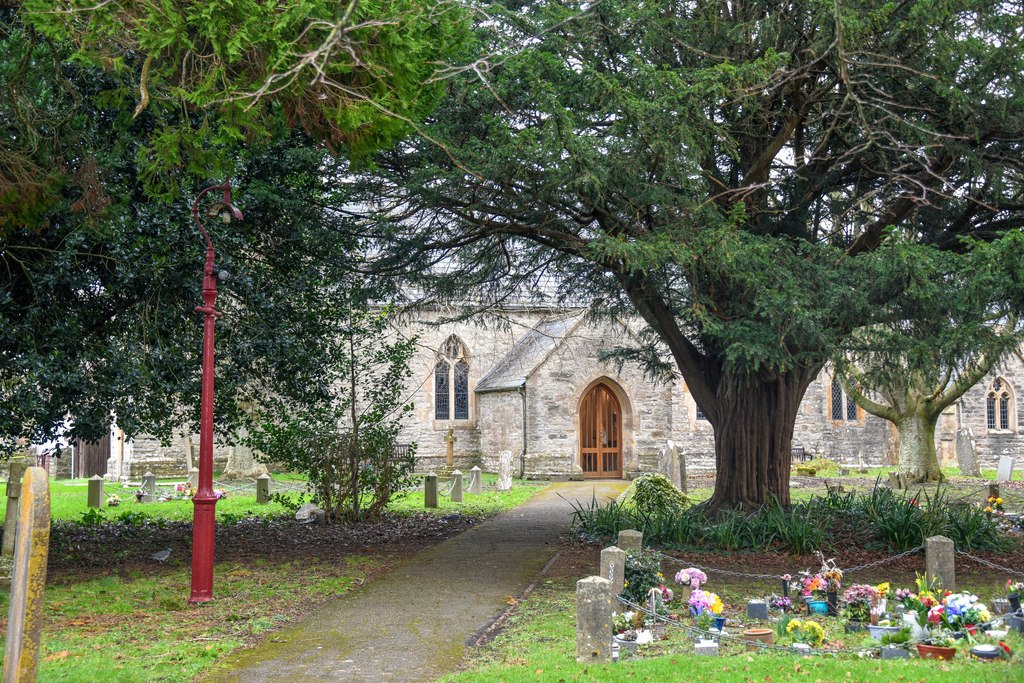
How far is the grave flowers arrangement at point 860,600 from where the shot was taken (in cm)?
778

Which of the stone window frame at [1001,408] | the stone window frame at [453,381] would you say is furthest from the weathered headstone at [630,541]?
the stone window frame at [1001,408]

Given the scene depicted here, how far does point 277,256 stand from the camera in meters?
12.8

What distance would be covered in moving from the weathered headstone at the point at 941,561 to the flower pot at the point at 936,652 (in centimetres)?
221

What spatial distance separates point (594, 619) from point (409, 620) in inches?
106

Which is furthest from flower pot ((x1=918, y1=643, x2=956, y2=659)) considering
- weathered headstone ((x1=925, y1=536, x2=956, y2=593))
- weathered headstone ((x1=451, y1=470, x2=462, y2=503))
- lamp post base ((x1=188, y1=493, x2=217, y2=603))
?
weathered headstone ((x1=451, y1=470, x2=462, y2=503))

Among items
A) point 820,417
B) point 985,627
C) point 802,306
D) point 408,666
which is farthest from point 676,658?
point 820,417

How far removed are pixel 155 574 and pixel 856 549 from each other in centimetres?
929

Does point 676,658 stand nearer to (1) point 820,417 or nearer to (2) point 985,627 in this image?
(2) point 985,627

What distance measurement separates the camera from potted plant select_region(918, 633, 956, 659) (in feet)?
20.8

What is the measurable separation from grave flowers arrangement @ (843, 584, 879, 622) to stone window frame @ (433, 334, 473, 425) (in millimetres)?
23038

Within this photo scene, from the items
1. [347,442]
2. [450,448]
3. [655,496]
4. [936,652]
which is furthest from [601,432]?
[936,652]

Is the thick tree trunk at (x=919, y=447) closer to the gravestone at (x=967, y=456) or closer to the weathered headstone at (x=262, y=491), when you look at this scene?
the gravestone at (x=967, y=456)

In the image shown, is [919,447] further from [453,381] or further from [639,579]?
[639,579]

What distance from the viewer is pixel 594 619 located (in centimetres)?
609
